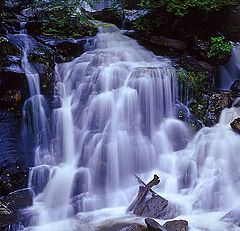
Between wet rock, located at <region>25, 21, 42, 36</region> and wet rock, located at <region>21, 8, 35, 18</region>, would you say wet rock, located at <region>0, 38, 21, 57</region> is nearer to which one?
wet rock, located at <region>25, 21, 42, 36</region>

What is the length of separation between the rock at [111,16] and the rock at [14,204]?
8718mm

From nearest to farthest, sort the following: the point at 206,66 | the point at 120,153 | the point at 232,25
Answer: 1. the point at 120,153
2. the point at 206,66
3. the point at 232,25

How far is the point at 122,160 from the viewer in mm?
5980

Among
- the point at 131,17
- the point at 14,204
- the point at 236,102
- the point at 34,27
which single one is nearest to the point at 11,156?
the point at 14,204

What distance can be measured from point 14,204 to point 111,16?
9478 millimetres

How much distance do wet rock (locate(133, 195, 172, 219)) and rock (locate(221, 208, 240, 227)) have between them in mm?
1014

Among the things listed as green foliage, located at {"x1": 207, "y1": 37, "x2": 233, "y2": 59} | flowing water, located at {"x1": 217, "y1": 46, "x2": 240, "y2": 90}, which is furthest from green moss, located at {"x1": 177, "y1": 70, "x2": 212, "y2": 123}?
flowing water, located at {"x1": 217, "y1": 46, "x2": 240, "y2": 90}

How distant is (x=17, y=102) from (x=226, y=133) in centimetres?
563

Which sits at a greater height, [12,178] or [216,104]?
[216,104]

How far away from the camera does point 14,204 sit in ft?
16.0

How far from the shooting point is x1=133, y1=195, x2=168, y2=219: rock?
4.60m

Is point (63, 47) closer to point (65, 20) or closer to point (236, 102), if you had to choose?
point (65, 20)

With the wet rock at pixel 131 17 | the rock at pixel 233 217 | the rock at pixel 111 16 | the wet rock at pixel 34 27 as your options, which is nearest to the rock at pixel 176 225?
the rock at pixel 233 217

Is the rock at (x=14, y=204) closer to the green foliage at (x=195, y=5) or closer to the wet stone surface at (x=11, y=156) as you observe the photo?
the wet stone surface at (x=11, y=156)
